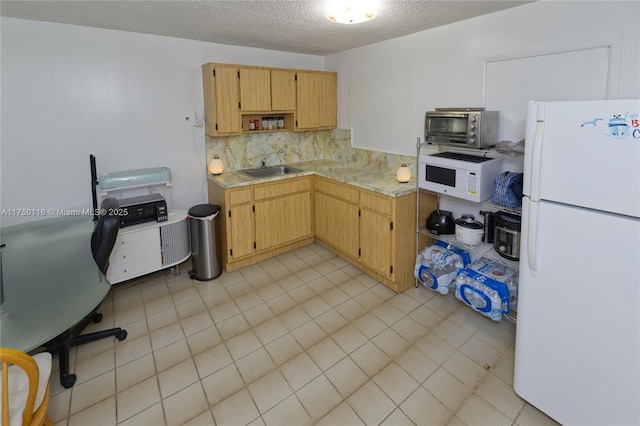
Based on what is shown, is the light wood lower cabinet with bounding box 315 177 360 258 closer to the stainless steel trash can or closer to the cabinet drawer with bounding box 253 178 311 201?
the cabinet drawer with bounding box 253 178 311 201

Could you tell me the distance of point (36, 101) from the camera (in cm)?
281

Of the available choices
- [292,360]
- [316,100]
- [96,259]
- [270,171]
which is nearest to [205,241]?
[96,259]

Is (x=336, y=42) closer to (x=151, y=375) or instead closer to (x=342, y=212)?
(x=342, y=212)

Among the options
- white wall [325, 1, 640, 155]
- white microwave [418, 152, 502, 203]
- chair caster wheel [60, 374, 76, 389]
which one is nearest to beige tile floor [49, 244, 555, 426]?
chair caster wheel [60, 374, 76, 389]

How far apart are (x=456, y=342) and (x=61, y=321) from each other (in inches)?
93.7

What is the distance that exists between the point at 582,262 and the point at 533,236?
23 centimetres

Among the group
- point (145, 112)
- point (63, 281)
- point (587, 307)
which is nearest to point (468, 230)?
point (587, 307)

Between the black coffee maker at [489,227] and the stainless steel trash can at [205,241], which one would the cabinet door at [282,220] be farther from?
the black coffee maker at [489,227]

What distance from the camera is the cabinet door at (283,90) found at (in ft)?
12.4

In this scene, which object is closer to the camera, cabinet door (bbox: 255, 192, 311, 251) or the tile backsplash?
cabinet door (bbox: 255, 192, 311, 251)

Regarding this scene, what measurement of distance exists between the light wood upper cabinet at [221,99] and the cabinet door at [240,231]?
2.70 ft

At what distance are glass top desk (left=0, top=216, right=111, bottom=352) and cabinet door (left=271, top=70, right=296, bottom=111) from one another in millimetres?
2187

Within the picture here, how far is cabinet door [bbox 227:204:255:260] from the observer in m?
3.46

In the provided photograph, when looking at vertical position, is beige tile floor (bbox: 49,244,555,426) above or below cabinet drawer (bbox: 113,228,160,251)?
below
